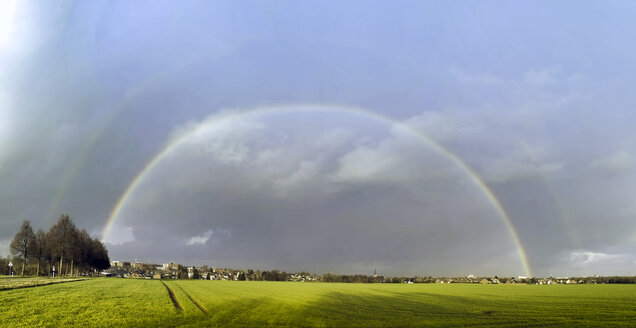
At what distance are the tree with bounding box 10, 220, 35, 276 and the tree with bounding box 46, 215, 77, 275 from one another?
5644 millimetres

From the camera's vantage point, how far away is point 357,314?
5612 centimetres

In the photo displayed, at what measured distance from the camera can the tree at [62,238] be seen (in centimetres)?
14438

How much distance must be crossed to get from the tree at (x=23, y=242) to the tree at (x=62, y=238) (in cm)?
564

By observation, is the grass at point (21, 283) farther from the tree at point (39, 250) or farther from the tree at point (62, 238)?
the tree at point (39, 250)

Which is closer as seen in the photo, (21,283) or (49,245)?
(21,283)

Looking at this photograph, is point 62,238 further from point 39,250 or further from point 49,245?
point 39,250

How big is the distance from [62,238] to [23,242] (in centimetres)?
1172

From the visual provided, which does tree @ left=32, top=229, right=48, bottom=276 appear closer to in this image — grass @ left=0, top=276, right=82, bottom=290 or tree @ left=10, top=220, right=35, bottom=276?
tree @ left=10, top=220, right=35, bottom=276

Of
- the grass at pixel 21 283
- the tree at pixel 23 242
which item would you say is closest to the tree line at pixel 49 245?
the tree at pixel 23 242

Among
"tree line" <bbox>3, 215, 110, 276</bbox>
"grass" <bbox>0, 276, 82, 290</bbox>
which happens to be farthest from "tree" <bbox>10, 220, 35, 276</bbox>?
"grass" <bbox>0, 276, 82, 290</bbox>

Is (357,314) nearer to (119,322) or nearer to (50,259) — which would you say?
(119,322)

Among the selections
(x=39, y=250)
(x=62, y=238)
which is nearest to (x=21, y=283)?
(x=62, y=238)

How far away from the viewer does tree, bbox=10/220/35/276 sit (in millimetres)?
141500

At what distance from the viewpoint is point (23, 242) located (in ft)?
467
